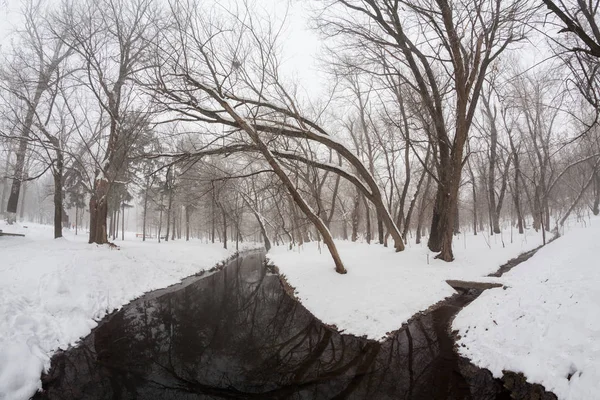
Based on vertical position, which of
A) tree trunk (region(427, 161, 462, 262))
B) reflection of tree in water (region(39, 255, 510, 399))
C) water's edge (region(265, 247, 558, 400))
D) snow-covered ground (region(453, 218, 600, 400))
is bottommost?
reflection of tree in water (region(39, 255, 510, 399))

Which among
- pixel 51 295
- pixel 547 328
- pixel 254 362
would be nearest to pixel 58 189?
pixel 51 295

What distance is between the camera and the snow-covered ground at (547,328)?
358cm

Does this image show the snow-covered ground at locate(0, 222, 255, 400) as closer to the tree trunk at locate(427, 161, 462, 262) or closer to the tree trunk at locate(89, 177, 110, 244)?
the tree trunk at locate(89, 177, 110, 244)

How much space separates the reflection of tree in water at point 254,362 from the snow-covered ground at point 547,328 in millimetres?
491

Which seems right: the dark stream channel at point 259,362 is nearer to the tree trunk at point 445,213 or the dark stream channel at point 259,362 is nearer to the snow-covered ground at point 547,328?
the snow-covered ground at point 547,328

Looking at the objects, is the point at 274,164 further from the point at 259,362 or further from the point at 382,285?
the point at 259,362

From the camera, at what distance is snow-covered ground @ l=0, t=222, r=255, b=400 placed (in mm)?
4742

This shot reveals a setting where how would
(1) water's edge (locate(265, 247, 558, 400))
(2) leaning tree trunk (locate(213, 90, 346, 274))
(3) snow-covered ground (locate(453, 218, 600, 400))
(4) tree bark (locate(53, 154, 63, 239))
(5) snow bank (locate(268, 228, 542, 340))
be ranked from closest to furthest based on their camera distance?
1. (3) snow-covered ground (locate(453, 218, 600, 400))
2. (1) water's edge (locate(265, 247, 558, 400))
3. (5) snow bank (locate(268, 228, 542, 340))
4. (2) leaning tree trunk (locate(213, 90, 346, 274))
5. (4) tree bark (locate(53, 154, 63, 239))

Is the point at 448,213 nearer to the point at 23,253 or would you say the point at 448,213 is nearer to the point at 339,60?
the point at 339,60

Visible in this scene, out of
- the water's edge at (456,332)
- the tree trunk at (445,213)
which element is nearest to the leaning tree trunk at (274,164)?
the water's edge at (456,332)

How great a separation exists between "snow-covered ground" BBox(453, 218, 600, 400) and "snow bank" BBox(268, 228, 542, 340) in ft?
4.49

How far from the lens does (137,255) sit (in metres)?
13.4

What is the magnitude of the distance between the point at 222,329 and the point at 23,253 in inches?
306

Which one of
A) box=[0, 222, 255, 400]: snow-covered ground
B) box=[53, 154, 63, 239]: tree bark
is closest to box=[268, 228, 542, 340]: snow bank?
box=[0, 222, 255, 400]: snow-covered ground
